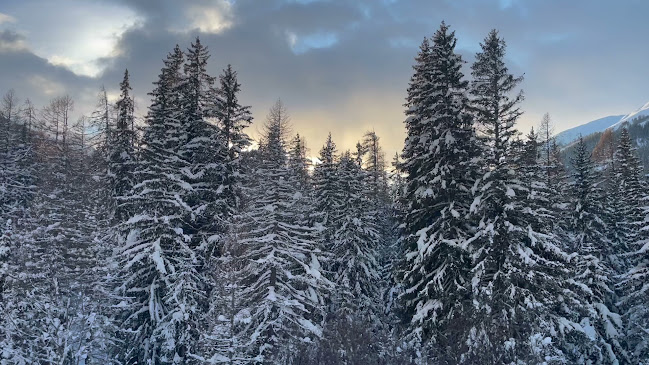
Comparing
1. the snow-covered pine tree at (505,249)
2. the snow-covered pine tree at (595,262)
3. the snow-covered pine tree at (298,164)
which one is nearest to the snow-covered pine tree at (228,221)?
the snow-covered pine tree at (298,164)

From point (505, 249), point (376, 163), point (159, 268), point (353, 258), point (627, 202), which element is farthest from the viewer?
point (376, 163)

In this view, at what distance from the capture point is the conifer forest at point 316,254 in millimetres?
17734

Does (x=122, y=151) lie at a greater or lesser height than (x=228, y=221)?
greater

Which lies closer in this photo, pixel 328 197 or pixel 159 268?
pixel 159 268

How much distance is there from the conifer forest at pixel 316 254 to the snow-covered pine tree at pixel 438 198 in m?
0.10

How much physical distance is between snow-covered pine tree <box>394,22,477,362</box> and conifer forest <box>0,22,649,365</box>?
0.10 m

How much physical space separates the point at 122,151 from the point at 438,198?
22596 mm

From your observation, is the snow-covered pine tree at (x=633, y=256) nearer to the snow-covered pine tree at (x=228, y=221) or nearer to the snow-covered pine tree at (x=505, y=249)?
the snow-covered pine tree at (x=505, y=249)

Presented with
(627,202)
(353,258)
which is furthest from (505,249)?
(627,202)

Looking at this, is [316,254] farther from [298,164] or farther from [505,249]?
[298,164]

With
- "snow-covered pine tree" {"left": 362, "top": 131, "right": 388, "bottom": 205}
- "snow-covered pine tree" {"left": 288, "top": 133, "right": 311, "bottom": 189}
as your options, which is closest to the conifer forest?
"snow-covered pine tree" {"left": 288, "top": 133, "right": 311, "bottom": 189}

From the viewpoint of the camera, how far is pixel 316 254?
25219 mm

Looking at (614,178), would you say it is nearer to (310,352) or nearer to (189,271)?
(310,352)

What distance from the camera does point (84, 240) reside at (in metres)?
21.2
